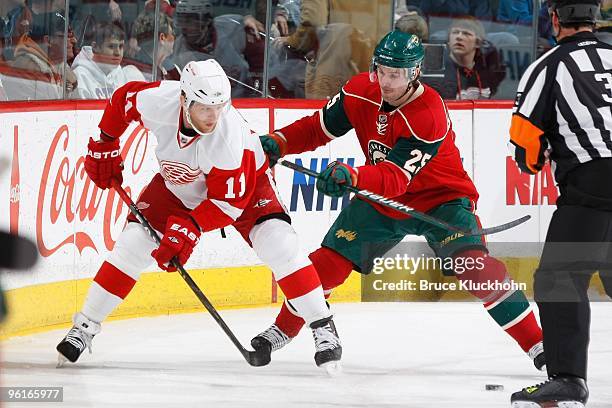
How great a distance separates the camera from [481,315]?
18.1ft

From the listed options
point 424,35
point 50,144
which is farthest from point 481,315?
point 50,144

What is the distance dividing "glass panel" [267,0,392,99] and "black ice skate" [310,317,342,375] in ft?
7.39

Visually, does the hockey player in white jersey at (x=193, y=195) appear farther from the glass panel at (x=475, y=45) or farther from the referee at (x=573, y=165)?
the glass panel at (x=475, y=45)

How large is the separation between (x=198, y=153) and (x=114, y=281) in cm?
54

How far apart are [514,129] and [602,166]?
247 mm

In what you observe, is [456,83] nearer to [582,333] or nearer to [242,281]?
[242,281]

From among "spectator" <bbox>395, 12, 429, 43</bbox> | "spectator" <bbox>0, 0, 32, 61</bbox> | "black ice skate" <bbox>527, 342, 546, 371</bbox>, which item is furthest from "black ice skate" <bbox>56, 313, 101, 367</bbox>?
"spectator" <bbox>395, 12, 429, 43</bbox>

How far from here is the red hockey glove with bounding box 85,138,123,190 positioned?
3973 mm

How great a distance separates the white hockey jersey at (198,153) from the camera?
3.65 metres

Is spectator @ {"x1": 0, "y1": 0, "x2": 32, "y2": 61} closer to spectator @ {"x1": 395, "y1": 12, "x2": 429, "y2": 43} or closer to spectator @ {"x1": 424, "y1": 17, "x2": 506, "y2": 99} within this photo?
spectator @ {"x1": 395, "y1": 12, "x2": 429, "y2": 43}

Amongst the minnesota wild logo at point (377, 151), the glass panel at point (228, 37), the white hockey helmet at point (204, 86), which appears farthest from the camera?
the glass panel at point (228, 37)

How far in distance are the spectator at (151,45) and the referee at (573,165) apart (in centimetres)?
279

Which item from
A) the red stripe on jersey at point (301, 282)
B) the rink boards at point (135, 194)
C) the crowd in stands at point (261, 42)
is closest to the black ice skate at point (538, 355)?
the red stripe on jersey at point (301, 282)

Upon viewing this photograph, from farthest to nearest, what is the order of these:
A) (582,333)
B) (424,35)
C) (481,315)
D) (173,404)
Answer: (424,35) < (481,315) < (173,404) < (582,333)
